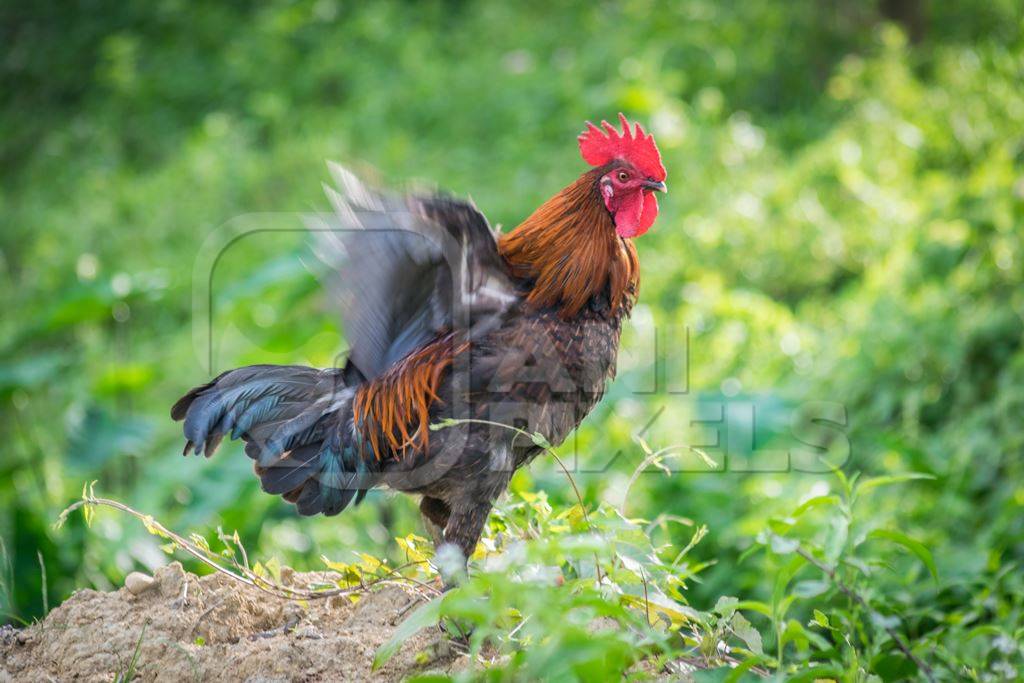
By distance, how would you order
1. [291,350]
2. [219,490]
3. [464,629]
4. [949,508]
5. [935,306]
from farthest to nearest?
[291,350] < [935,306] < [219,490] < [949,508] < [464,629]

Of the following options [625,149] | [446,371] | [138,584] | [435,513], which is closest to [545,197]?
[625,149]

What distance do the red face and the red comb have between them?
3cm

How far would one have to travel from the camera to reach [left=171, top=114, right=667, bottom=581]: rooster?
9.35ft

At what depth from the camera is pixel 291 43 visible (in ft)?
35.1

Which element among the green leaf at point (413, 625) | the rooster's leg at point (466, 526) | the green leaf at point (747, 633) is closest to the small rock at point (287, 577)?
the rooster's leg at point (466, 526)

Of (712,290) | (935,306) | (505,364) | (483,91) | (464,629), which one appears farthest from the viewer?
(483,91)

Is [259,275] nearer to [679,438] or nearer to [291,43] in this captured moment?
[679,438]

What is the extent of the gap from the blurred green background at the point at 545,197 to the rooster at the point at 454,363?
28 centimetres

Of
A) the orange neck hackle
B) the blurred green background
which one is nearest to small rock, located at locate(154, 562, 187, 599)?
the blurred green background

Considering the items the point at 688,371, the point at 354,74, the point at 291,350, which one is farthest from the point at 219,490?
the point at 354,74

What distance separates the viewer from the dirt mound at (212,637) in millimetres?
2662

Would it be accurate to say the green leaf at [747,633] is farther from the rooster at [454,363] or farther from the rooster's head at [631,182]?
the rooster's head at [631,182]

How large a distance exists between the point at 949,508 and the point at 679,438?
1265 millimetres

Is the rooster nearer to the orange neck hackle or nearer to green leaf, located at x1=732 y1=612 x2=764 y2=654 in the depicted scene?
the orange neck hackle
